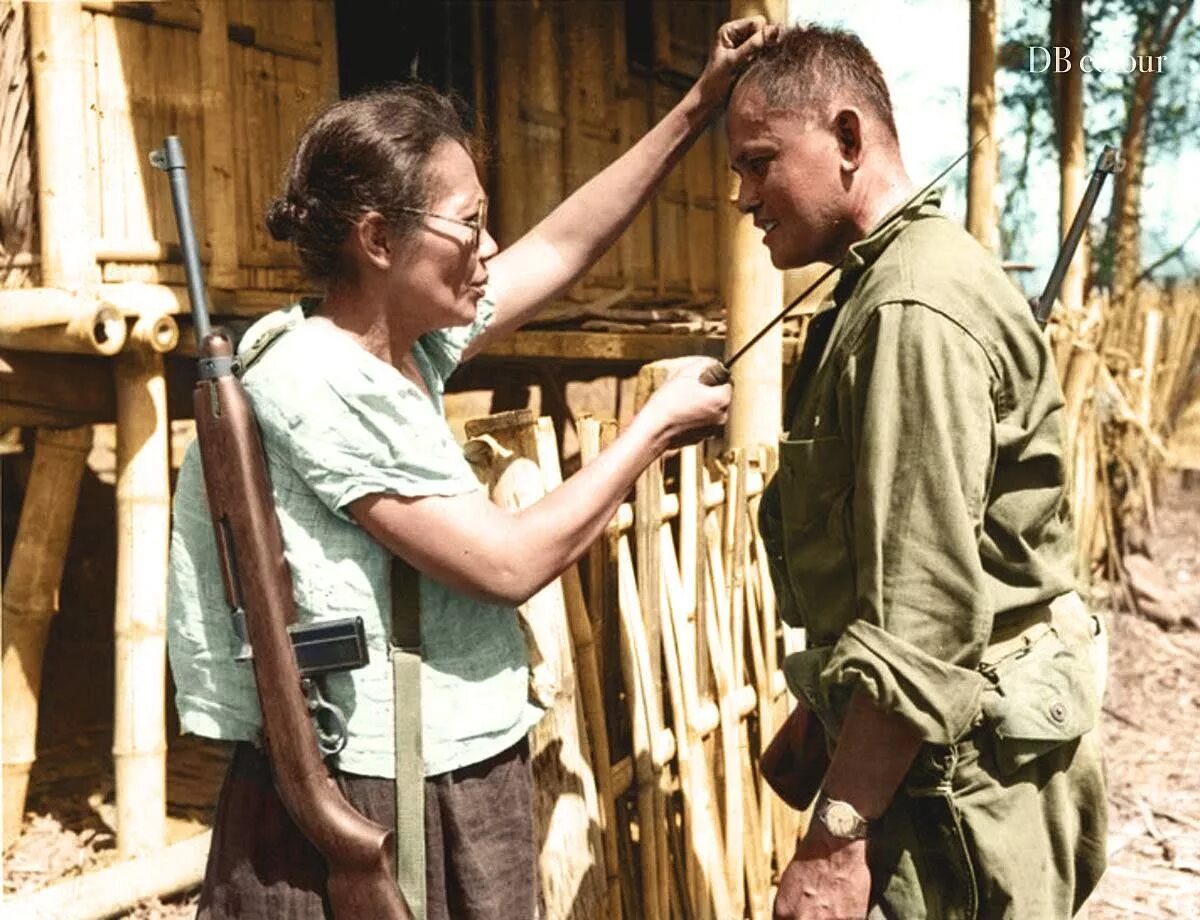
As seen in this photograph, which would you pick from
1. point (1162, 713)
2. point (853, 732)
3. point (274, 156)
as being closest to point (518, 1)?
point (274, 156)

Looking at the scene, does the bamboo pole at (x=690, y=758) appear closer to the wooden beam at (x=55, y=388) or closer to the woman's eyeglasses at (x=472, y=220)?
the woman's eyeglasses at (x=472, y=220)

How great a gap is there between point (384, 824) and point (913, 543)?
3.06 feet

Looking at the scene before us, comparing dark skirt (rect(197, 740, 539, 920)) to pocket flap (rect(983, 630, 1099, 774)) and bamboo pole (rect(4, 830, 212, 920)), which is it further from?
bamboo pole (rect(4, 830, 212, 920))

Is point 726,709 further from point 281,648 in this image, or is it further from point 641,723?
point 281,648

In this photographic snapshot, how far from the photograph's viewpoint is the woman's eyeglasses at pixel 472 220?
228 centimetres

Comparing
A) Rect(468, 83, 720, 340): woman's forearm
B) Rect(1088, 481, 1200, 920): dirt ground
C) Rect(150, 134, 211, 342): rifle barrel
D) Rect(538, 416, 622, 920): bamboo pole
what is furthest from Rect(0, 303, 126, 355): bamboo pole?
Rect(1088, 481, 1200, 920): dirt ground

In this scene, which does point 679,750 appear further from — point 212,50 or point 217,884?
point 212,50

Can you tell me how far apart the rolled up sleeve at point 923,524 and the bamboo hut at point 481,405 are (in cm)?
122

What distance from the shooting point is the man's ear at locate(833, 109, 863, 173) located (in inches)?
90.4

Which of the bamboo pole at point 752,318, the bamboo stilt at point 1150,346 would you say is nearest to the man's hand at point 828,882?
the bamboo pole at point 752,318

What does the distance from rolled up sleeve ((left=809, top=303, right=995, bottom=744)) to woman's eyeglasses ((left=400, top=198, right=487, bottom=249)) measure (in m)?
0.71

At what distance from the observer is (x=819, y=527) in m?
2.26

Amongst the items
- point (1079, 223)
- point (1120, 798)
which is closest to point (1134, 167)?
point (1120, 798)

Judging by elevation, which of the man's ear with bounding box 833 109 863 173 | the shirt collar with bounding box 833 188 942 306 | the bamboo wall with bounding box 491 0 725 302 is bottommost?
the shirt collar with bounding box 833 188 942 306
